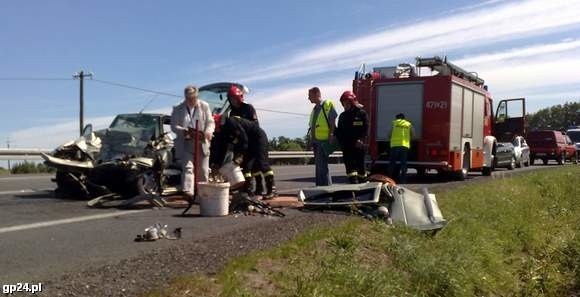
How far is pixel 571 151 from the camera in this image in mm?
33656

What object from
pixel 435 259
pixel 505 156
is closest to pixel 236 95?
pixel 435 259

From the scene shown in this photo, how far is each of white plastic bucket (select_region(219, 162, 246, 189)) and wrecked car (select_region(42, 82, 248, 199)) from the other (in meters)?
1.08

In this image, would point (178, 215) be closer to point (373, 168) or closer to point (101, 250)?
point (101, 250)

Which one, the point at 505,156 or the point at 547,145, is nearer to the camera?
the point at 505,156

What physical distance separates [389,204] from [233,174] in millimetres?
2403

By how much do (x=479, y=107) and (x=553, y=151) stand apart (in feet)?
50.4

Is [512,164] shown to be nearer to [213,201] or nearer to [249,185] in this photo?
[249,185]

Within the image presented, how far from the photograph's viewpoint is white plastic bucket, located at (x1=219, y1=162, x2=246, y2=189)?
9109 millimetres

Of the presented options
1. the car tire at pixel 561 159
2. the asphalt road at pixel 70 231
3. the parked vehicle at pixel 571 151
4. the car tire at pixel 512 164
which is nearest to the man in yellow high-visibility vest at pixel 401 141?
the asphalt road at pixel 70 231

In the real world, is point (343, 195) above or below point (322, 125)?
below

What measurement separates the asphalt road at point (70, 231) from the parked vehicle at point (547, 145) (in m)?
26.7

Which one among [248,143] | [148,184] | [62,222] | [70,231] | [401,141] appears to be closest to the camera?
[70,231]

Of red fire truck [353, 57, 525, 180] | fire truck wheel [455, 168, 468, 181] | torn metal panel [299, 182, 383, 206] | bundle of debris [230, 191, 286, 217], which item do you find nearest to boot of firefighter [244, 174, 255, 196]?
bundle of debris [230, 191, 286, 217]

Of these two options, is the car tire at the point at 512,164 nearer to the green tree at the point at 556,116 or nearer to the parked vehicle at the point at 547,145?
the parked vehicle at the point at 547,145
